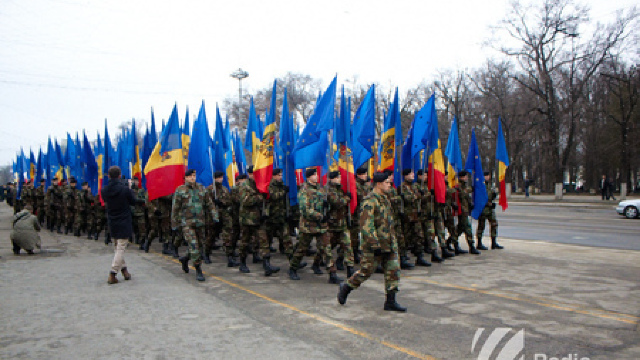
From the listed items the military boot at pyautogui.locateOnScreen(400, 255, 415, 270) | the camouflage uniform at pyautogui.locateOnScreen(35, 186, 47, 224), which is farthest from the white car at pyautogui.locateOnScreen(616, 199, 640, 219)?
the camouflage uniform at pyautogui.locateOnScreen(35, 186, 47, 224)

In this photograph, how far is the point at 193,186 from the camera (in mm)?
8258

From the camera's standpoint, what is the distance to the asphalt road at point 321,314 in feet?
14.7

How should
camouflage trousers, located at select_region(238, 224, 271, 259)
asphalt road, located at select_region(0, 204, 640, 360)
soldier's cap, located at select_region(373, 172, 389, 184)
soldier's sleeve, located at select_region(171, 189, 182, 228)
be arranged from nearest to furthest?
asphalt road, located at select_region(0, 204, 640, 360), soldier's cap, located at select_region(373, 172, 389, 184), soldier's sleeve, located at select_region(171, 189, 182, 228), camouflage trousers, located at select_region(238, 224, 271, 259)

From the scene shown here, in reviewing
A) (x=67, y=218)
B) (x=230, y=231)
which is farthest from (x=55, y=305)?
(x=67, y=218)

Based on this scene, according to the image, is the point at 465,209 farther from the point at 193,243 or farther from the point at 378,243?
the point at 193,243

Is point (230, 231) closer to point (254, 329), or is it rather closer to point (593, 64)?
point (254, 329)

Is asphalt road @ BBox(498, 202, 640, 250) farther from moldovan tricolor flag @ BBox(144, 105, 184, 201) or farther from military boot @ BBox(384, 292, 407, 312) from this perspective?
moldovan tricolor flag @ BBox(144, 105, 184, 201)

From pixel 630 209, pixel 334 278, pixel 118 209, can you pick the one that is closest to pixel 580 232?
pixel 630 209

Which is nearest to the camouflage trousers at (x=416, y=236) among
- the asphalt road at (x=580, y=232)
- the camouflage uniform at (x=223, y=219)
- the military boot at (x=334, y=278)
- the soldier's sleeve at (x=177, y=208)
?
the military boot at (x=334, y=278)

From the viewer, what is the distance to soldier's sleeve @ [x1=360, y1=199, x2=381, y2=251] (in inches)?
225

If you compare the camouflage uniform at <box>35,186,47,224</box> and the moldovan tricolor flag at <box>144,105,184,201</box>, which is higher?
the moldovan tricolor flag at <box>144,105,184,201</box>

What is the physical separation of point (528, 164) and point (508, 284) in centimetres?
5764

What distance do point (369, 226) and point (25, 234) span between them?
9.45m

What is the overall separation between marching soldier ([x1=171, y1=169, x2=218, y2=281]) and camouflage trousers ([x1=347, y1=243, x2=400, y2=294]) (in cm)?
319
